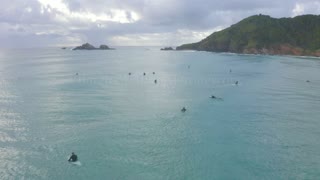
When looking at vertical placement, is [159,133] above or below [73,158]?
below

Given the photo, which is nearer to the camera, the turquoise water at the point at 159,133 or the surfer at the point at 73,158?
the turquoise water at the point at 159,133

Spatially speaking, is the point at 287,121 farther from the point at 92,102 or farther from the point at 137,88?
the point at 137,88

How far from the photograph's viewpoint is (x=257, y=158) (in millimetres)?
47344

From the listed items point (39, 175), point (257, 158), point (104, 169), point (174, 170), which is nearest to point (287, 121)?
point (257, 158)

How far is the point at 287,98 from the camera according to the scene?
90250 mm

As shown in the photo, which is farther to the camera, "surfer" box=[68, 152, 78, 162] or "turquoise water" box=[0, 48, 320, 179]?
"surfer" box=[68, 152, 78, 162]

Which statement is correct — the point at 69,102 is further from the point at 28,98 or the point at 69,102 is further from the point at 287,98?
the point at 287,98

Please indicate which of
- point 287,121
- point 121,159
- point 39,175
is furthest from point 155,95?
point 39,175

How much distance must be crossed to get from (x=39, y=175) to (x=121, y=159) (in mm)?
10255

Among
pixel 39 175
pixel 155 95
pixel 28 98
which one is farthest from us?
pixel 155 95

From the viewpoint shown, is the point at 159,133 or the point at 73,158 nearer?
the point at 73,158

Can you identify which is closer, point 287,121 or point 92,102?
point 287,121

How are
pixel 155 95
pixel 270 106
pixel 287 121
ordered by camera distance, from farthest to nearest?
1. pixel 155 95
2. pixel 270 106
3. pixel 287 121

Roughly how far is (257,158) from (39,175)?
27590mm
